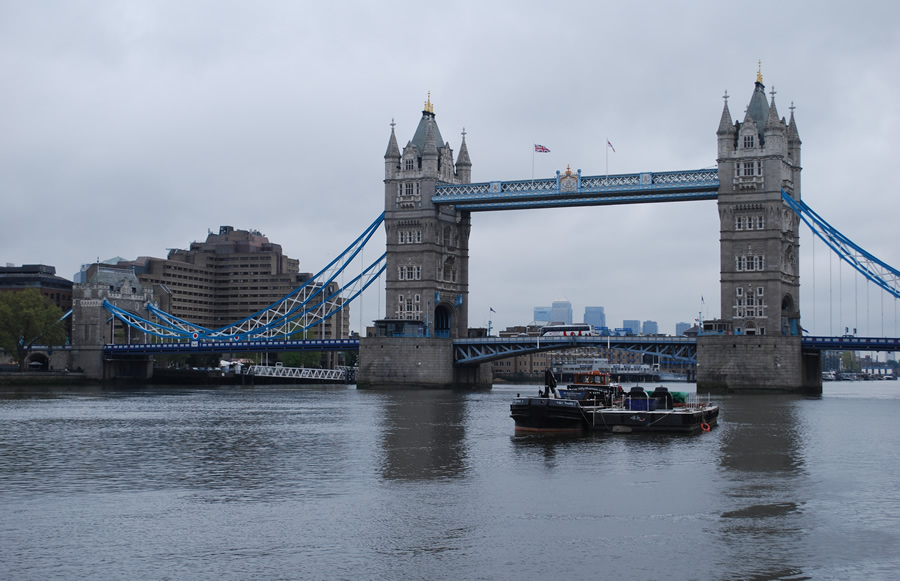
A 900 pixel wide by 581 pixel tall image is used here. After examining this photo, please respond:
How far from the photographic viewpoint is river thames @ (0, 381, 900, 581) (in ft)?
86.9

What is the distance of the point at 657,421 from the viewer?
57.4m

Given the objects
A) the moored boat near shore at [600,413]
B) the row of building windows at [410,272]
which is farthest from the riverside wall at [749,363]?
the moored boat near shore at [600,413]

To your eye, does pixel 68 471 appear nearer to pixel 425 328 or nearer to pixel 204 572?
pixel 204 572

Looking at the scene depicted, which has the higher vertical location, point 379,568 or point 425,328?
point 425,328

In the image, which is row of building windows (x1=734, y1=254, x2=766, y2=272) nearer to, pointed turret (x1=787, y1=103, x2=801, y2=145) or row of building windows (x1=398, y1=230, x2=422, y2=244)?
pointed turret (x1=787, y1=103, x2=801, y2=145)

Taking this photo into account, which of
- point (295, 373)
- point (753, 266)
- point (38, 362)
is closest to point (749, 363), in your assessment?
point (753, 266)

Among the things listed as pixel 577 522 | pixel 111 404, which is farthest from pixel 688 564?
pixel 111 404

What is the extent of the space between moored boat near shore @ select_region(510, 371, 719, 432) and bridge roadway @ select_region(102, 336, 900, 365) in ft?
157

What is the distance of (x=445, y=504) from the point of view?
34.0m

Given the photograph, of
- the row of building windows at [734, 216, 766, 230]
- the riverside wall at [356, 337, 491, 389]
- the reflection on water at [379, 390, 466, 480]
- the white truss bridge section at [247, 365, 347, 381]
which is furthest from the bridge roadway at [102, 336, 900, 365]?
the reflection on water at [379, 390, 466, 480]

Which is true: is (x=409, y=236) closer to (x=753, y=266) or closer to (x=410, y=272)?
(x=410, y=272)

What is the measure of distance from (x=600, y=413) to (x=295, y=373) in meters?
108

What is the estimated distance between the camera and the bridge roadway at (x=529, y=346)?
103 metres

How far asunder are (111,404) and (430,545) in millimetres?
67075
